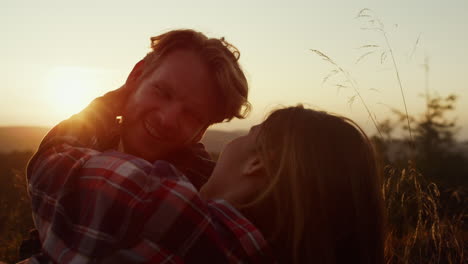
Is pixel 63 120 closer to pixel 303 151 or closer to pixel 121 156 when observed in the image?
pixel 121 156

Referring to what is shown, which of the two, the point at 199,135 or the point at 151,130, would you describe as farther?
the point at 199,135

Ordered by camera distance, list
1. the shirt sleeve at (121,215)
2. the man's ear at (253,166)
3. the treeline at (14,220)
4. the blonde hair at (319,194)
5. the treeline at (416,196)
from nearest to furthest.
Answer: the shirt sleeve at (121,215) < the blonde hair at (319,194) < the man's ear at (253,166) < the treeline at (416,196) < the treeline at (14,220)

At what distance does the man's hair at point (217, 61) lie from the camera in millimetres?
3029

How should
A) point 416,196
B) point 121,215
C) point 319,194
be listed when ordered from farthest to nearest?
point 416,196 < point 319,194 < point 121,215

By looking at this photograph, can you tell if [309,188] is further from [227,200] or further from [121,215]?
[121,215]

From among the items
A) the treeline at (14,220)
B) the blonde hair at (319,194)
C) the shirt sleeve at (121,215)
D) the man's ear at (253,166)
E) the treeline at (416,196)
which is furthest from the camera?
the treeline at (14,220)

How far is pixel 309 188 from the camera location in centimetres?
179

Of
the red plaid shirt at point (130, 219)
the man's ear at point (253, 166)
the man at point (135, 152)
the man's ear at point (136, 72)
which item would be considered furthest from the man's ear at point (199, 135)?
the red plaid shirt at point (130, 219)

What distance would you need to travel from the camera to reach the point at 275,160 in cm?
188

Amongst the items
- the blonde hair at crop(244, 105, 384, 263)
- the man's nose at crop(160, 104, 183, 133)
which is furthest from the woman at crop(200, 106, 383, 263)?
the man's nose at crop(160, 104, 183, 133)

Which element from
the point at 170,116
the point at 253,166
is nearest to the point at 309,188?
the point at 253,166

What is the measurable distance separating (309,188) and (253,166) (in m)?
0.26

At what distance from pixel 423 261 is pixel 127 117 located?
212 cm

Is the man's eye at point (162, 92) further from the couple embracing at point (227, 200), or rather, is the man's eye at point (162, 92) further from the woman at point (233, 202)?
the woman at point (233, 202)
